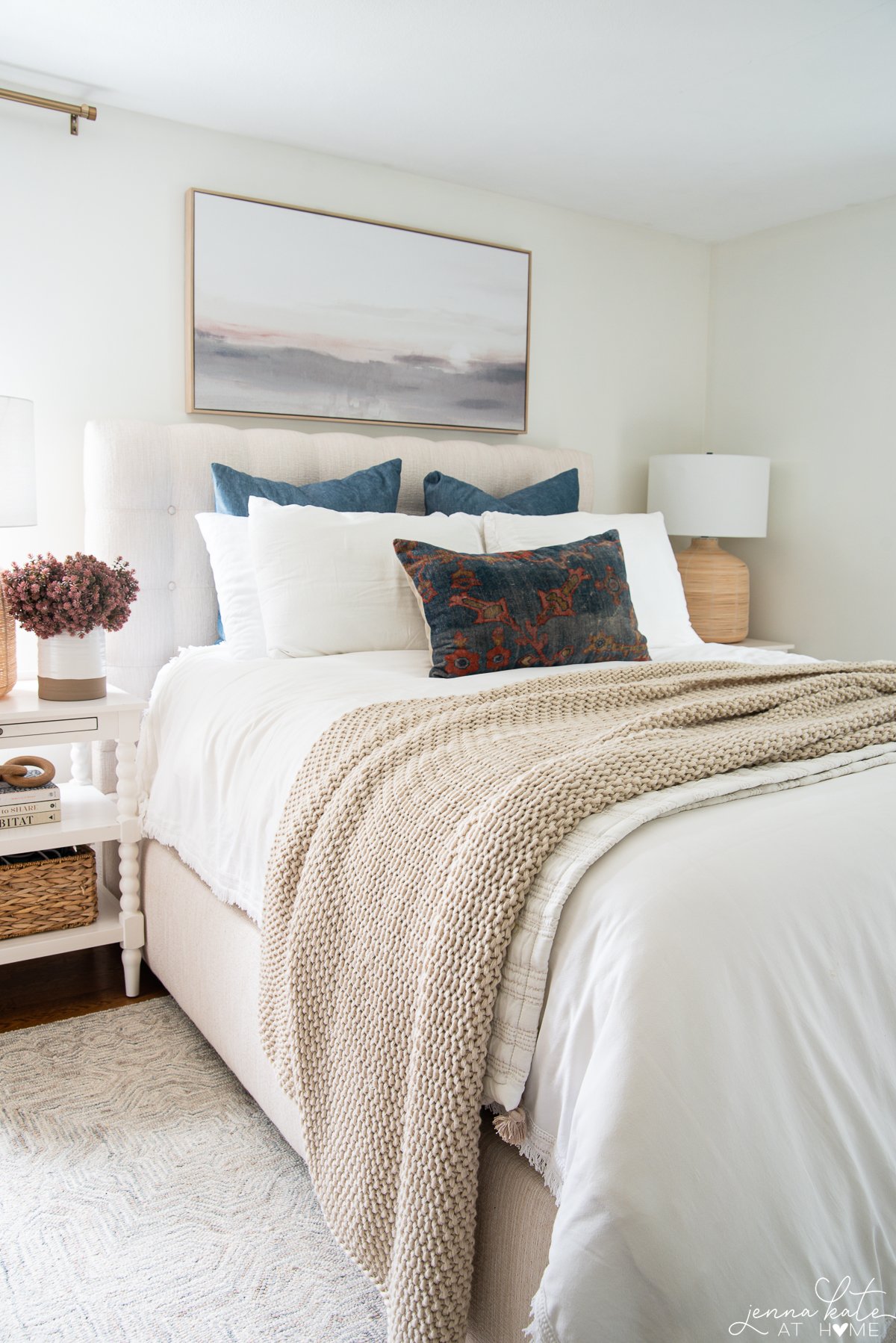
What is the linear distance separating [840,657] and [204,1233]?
3021 mm

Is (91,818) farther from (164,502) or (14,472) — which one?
(164,502)

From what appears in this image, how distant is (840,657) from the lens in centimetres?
372

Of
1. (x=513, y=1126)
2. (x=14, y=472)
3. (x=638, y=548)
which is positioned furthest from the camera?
(x=638, y=548)

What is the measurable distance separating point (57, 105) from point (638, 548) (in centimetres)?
198

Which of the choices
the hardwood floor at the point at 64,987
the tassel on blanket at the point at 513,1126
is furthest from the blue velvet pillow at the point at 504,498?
the tassel on blanket at the point at 513,1126

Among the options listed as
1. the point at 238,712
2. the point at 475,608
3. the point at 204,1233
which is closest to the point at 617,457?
the point at 475,608

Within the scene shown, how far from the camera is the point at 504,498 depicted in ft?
10.6

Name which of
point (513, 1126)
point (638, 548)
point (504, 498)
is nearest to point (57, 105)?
point (504, 498)

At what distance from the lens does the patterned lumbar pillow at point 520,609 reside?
221 cm

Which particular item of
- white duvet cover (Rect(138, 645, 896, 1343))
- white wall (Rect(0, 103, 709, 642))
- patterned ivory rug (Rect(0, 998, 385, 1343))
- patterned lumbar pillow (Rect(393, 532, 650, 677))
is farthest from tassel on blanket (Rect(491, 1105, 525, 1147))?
white wall (Rect(0, 103, 709, 642))

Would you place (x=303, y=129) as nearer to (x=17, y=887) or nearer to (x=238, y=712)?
(x=238, y=712)

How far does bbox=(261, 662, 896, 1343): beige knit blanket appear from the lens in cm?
106

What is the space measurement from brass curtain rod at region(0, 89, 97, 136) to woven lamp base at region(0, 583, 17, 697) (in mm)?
1312

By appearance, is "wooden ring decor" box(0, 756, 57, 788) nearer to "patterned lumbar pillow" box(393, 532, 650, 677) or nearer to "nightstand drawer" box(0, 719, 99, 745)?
"nightstand drawer" box(0, 719, 99, 745)
